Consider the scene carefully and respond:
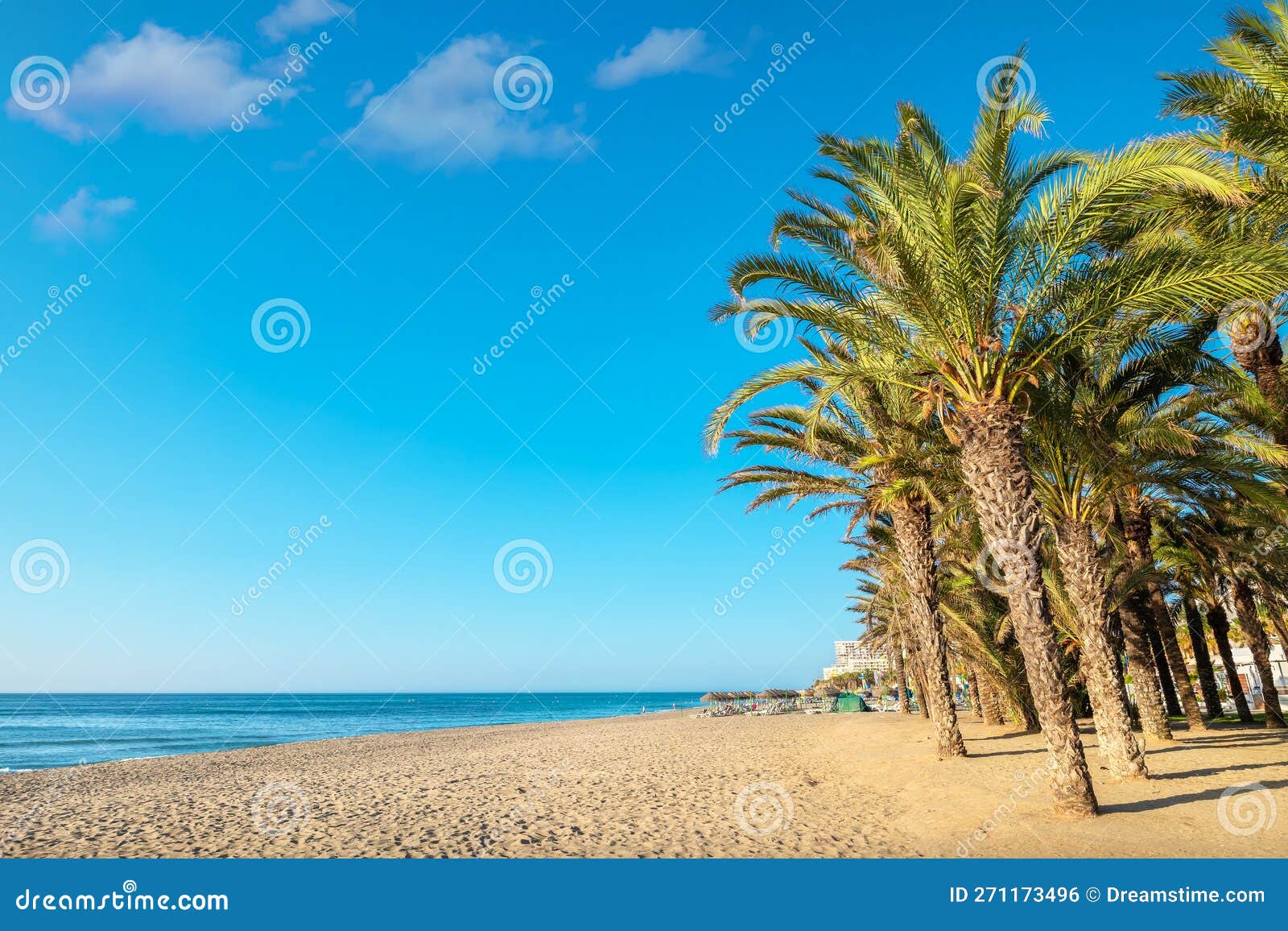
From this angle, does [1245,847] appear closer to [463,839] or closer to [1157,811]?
[1157,811]

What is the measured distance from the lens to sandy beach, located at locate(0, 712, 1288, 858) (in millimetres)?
7781

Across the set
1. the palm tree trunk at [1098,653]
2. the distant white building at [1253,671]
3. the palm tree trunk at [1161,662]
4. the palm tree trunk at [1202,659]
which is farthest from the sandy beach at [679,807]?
the distant white building at [1253,671]

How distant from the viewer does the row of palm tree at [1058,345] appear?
8312mm

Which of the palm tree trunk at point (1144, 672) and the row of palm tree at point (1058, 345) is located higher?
the row of palm tree at point (1058, 345)

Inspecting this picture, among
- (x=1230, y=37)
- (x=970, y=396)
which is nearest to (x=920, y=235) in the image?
(x=970, y=396)

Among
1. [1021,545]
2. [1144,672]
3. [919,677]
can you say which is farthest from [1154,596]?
[1021,545]

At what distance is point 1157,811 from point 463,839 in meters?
8.68

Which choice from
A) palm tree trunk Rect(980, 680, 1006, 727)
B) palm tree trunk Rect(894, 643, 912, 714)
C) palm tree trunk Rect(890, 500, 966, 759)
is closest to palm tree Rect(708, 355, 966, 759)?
palm tree trunk Rect(890, 500, 966, 759)

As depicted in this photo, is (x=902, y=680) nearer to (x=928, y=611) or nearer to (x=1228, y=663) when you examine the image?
(x=1228, y=663)

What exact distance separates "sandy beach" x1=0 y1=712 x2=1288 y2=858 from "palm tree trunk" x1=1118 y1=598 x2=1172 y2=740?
49cm

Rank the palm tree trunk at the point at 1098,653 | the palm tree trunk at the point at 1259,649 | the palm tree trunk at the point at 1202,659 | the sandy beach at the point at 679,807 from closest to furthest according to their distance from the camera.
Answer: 1. the sandy beach at the point at 679,807
2. the palm tree trunk at the point at 1098,653
3. the palm tree trunk at the point at 1259,649
4. the palm tree trunk at the point at 1202,659

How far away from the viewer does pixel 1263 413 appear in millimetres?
11188

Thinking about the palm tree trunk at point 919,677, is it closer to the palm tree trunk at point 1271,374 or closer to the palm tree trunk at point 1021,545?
the palm tree trunk at point 1271,374

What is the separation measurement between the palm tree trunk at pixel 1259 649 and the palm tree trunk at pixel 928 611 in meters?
9.06
